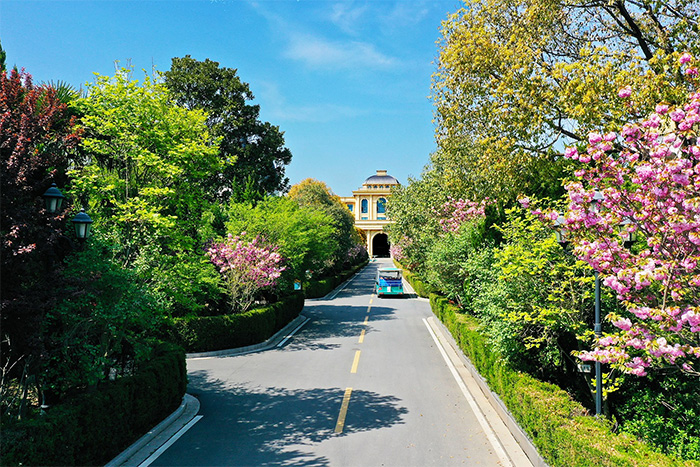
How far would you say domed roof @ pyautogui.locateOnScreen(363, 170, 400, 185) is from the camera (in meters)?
102

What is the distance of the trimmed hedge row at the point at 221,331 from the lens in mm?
15023

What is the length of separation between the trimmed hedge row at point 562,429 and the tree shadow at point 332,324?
27.4ft

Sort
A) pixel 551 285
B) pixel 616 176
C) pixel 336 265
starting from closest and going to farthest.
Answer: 1. pixel 616 176
2. pixel 551 285
3. pixel 336 265

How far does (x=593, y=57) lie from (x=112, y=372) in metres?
13.9

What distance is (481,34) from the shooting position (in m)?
13.8

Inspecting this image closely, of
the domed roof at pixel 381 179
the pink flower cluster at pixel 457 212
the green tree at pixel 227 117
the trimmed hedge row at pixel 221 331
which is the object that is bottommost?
the trimmed hedge row at pixel 221 331

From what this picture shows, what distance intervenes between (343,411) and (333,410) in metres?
0.23

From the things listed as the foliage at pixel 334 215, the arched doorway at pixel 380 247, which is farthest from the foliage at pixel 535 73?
the arched doorway at pixel 380 247

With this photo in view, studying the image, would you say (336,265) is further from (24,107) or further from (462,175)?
(24,107)

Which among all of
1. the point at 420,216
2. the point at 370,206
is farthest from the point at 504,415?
the point at 370,206

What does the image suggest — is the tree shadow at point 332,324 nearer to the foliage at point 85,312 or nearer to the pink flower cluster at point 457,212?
the pink flower cluster at point 457,212

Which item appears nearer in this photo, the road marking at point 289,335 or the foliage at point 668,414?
the foliage at point 668,414

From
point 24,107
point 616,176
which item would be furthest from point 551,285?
point 24,107

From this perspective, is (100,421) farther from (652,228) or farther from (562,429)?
(652,228)
